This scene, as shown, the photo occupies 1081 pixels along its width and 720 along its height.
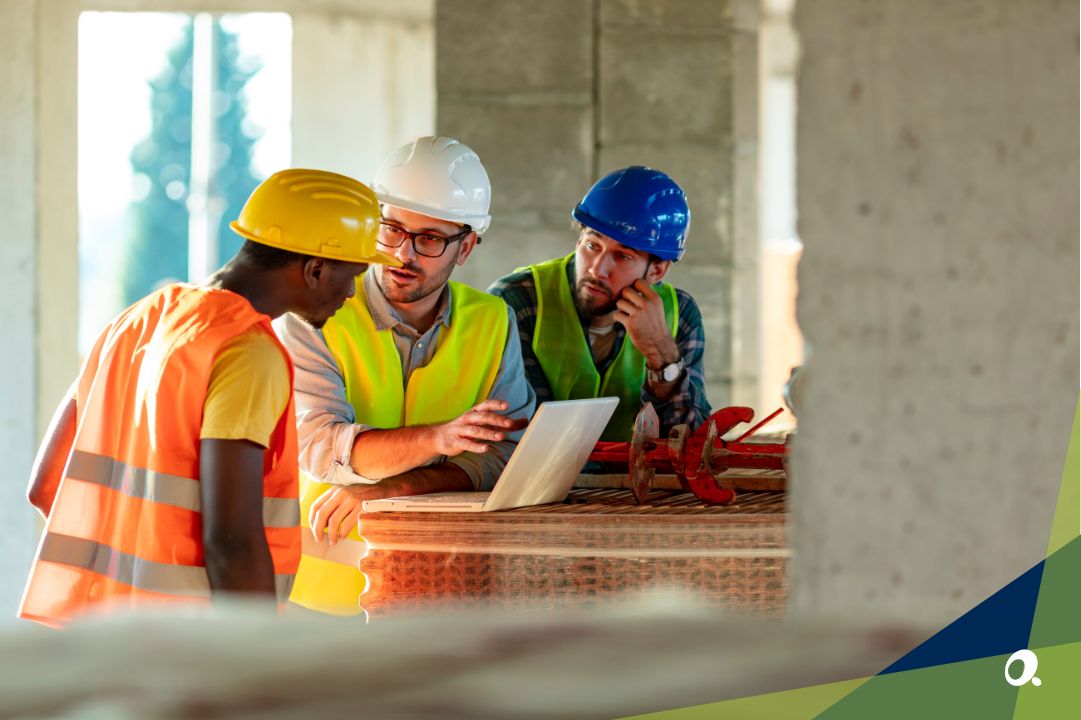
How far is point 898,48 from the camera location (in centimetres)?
162

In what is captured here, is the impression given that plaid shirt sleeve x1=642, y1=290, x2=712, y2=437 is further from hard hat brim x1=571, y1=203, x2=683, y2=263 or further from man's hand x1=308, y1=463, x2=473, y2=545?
man's hand x1=308, y1=463, x2=473, y2=545

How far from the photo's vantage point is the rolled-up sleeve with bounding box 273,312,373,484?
3943 millimetres

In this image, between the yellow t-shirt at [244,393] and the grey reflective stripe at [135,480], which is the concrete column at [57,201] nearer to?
the grey reflective stripe at [135,480]

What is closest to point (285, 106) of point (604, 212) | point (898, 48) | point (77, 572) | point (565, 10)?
point (565, 10)

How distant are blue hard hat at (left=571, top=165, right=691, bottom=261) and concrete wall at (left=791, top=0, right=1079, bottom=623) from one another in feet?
11.5

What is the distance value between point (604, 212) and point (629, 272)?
24cm

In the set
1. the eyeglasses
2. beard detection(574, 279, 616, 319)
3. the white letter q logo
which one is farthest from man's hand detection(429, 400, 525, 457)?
the white letter q logo

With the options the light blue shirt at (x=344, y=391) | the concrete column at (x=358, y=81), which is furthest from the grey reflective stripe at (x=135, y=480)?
the concrete column at (x=358, y=81)

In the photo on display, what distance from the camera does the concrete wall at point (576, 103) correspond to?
24.8ft

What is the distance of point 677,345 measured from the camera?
515 cm

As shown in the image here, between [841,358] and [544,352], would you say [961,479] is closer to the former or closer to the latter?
[841,358]

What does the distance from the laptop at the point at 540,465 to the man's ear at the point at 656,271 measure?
64.6 inches

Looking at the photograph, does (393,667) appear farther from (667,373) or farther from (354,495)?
(667,373)

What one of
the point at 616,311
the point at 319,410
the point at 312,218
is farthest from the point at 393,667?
the point at 616,311
